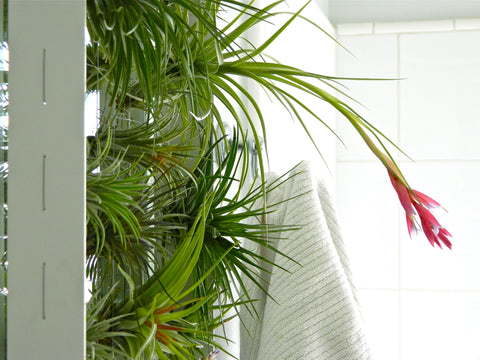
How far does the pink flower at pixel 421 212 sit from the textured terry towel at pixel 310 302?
229mm

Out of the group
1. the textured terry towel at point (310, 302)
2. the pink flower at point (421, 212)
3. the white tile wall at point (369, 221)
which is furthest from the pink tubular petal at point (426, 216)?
the white tile wall at point (369, 221)

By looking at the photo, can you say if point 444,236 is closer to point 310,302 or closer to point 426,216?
point 426,216

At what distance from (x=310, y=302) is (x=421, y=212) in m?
0.27

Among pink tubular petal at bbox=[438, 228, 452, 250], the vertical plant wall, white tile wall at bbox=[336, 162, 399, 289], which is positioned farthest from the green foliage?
white tile wall at bbox=[336, 162, 399, 289]

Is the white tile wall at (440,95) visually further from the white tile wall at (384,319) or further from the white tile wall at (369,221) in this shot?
the white tile wall at (384,319)

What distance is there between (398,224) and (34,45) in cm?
133

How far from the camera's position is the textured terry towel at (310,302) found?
2.34 feet

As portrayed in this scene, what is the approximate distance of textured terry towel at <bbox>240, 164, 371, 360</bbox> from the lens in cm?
71

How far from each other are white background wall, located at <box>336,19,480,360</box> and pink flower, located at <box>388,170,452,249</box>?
109 cm

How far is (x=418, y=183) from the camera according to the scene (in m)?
1.56

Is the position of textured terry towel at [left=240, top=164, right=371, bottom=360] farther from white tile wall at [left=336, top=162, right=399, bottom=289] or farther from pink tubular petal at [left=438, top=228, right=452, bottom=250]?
white tile wall at [left=336, top=162, right=399, bottom=289]

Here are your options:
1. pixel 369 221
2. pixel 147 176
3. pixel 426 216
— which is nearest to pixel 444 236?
pixel 426 216

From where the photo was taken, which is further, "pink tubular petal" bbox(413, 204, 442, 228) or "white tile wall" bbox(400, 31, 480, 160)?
"white tile wall" bbox(400, 31, 480, 160)

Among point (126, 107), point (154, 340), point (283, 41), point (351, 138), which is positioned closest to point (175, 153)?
point (126, 107)
